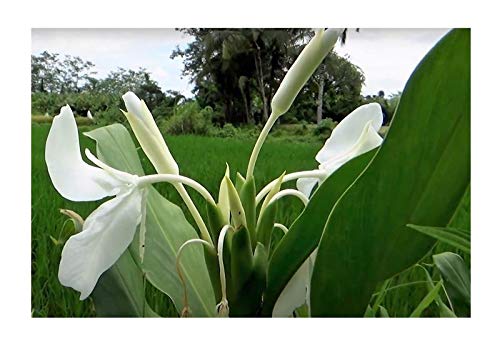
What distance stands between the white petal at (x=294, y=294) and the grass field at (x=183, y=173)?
177mm

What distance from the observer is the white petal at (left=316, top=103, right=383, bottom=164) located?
0.91 m

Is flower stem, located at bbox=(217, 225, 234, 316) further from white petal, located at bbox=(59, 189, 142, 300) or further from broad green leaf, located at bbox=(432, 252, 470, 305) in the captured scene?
broad green leaf, located at bbox=(432, 252, 470, 305)

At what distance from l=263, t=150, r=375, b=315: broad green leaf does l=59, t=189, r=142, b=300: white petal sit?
0.60 ft

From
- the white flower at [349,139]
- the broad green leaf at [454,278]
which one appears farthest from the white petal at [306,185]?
the broad green leaf at [454,278]

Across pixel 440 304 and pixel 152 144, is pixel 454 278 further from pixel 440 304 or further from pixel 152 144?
pixel 152 144

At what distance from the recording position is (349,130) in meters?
0.92

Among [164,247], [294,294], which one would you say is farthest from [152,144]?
[294,294]

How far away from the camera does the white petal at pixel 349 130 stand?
0.91 metres

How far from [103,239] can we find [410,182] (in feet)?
1.20

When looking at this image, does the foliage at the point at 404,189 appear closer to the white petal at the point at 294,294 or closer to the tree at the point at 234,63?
the white petal at the point at 294,294

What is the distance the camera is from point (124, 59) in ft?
3.37
